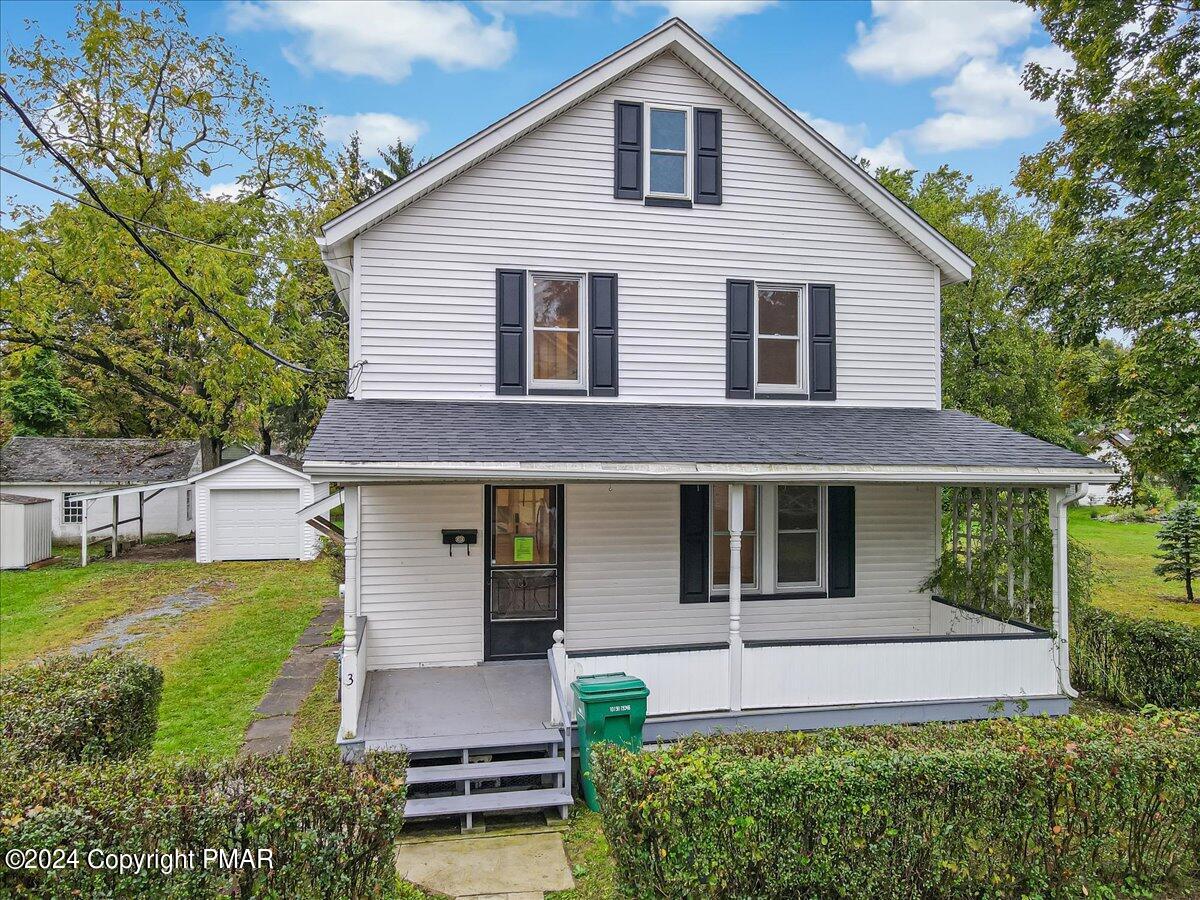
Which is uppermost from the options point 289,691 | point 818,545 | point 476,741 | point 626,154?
point 626,154

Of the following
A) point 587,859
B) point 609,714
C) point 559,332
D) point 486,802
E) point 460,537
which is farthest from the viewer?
point 559,332

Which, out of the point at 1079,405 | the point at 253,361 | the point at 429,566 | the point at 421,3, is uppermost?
the point at 421,3

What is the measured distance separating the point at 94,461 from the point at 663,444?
21.7m

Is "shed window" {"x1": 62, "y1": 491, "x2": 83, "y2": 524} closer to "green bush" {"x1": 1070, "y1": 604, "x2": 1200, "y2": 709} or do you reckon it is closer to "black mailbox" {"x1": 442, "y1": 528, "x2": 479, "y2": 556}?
"black mailbox" {"x1": 442, "y1": 528, "x2": 479, "y2": 556}

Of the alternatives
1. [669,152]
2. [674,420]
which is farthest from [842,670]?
[669,152]

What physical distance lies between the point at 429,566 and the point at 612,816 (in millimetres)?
5000

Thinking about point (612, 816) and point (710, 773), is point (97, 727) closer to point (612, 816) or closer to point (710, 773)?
point (612, 816)

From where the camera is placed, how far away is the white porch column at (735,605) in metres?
7.26

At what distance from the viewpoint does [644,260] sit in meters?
9.59

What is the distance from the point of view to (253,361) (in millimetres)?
15055

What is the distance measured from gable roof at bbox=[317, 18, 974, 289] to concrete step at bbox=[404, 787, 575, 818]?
6455mm

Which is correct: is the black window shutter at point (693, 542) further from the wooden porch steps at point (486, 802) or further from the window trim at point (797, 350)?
the wooden porch steps at point (486, 802)

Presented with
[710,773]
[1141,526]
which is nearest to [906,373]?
[710,773]

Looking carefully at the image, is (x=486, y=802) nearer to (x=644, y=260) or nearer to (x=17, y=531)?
(x=644, y=260)
